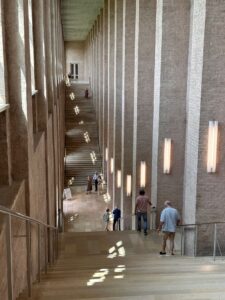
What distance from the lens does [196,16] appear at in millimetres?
8352

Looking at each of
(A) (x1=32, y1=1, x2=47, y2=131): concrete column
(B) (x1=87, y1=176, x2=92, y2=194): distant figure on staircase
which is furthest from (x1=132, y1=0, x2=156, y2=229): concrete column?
(B) (x1=87, y1=176, x2=92, y2=194): distant figure on staircase

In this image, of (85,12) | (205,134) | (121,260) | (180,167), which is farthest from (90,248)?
(85,12)

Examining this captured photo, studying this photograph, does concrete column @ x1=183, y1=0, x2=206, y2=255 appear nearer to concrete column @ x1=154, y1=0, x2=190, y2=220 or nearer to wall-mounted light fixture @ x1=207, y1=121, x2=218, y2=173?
wall-mounted light fixture @ x1=207, y1=121, x2=218, y2=173

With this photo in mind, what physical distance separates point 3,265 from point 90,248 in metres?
6.94

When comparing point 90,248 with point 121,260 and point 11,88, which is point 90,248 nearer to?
point 121,260

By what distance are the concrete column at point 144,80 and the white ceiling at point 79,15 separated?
41.6ft

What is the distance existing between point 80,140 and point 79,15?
927 cm

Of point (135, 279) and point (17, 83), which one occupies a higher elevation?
point (17, 83)

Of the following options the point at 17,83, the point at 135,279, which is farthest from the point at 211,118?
the point at 17,83

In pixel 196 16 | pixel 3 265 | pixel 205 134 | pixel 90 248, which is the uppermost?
pixel 196 16

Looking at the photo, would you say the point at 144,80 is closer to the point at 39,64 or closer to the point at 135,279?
the point at 39,64

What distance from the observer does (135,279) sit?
5.88 metres

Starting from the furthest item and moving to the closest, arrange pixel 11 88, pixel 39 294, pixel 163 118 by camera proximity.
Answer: pixel 163 118
pixel 11 88
pixel 39 294

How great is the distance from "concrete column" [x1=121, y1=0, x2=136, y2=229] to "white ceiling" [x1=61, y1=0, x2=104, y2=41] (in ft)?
35.0
